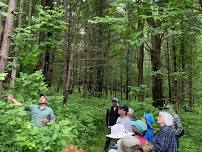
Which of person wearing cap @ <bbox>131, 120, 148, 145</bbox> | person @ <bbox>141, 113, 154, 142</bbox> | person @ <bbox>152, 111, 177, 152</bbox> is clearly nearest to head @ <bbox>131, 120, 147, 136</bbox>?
person wearing cap @ <bbox>131, 120, 148, 145</bbox>

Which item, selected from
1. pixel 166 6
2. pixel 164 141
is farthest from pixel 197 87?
pixel 164 141

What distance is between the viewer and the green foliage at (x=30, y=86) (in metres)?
12.5

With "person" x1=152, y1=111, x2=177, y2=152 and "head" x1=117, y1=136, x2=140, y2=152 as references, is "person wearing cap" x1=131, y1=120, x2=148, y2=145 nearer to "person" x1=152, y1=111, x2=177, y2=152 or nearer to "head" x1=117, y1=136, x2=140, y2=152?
"person" x1=152, y1=111, x2=177, y2=152

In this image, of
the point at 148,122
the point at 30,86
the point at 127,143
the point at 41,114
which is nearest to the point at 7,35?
the point at 41,114

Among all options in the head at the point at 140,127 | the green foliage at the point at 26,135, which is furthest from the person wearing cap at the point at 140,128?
the green foliage at the point at 26,135

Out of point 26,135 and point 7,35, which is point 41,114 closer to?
point 26,135

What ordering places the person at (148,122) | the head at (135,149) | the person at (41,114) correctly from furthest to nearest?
the person at (41,114) < the person at (148,122) < the head at (135,149)

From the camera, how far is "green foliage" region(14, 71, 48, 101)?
41.1 ft

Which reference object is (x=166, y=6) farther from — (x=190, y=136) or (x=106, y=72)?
(x=106, y=72)

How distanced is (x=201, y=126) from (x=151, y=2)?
8.94 meters

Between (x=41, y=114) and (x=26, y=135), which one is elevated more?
(x=41, y=114)

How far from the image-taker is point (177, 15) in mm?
13836

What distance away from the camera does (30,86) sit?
12.8m

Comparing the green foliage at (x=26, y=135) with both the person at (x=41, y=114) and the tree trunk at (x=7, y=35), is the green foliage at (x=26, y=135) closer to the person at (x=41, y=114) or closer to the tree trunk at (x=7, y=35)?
the person at (x=41, y=114)
